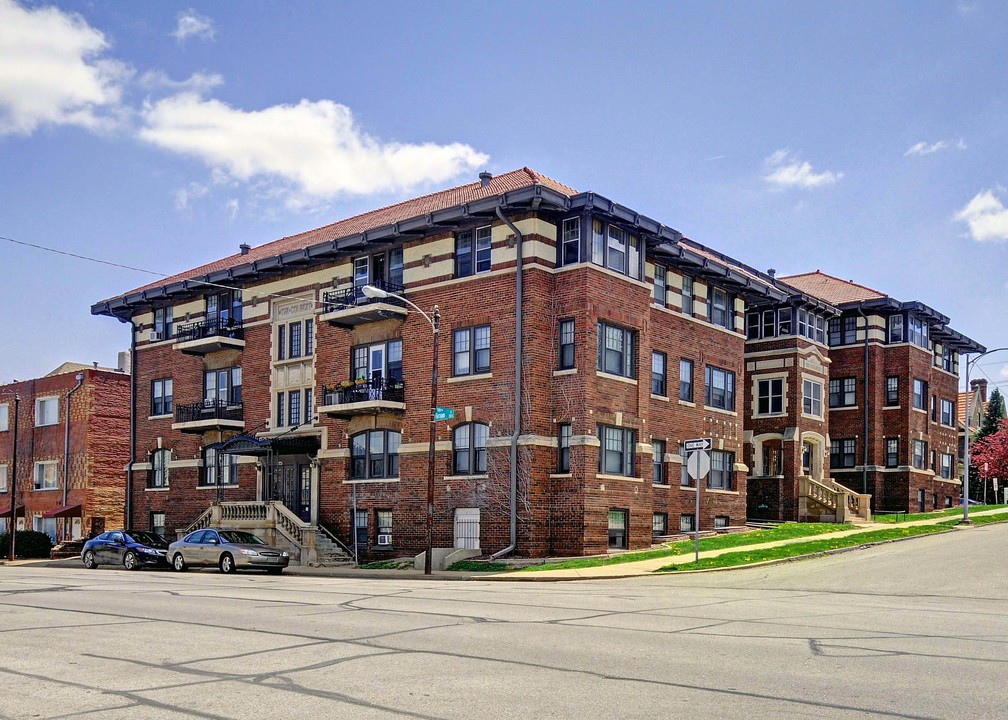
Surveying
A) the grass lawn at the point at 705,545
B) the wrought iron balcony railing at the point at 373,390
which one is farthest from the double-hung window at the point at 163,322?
the grass lawn at the point at 705,545

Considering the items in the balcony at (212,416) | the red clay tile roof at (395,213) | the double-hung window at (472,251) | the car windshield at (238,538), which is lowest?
the car windshield at (238,538)

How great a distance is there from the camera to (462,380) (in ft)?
114

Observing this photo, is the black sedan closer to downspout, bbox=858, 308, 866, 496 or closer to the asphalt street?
the asphalt street

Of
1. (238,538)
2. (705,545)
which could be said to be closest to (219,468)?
(238,538)

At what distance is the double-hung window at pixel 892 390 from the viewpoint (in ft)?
174

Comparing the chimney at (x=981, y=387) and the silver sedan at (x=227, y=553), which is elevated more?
the chimney at (x=981, y=387)

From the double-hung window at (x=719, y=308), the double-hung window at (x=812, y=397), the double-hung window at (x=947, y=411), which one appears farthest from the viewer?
the double-hung window at (x=947, y=411)

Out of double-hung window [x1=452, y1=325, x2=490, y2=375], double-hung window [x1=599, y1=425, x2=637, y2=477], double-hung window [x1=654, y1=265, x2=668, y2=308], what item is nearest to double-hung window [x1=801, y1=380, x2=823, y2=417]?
double-hung window [x1=654, y1=265, x2=668, y2=308]

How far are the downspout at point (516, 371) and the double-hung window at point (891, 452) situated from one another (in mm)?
27920

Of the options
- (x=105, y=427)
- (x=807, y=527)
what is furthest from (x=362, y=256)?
(x=105, y=427)

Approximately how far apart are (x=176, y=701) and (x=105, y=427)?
50281 mm

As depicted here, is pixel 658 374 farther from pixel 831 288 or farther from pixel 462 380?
pixel 831 288

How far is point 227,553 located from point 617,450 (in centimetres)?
1270

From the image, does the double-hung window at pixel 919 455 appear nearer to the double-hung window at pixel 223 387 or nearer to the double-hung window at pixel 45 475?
the double-hung window at pixel 223 387
